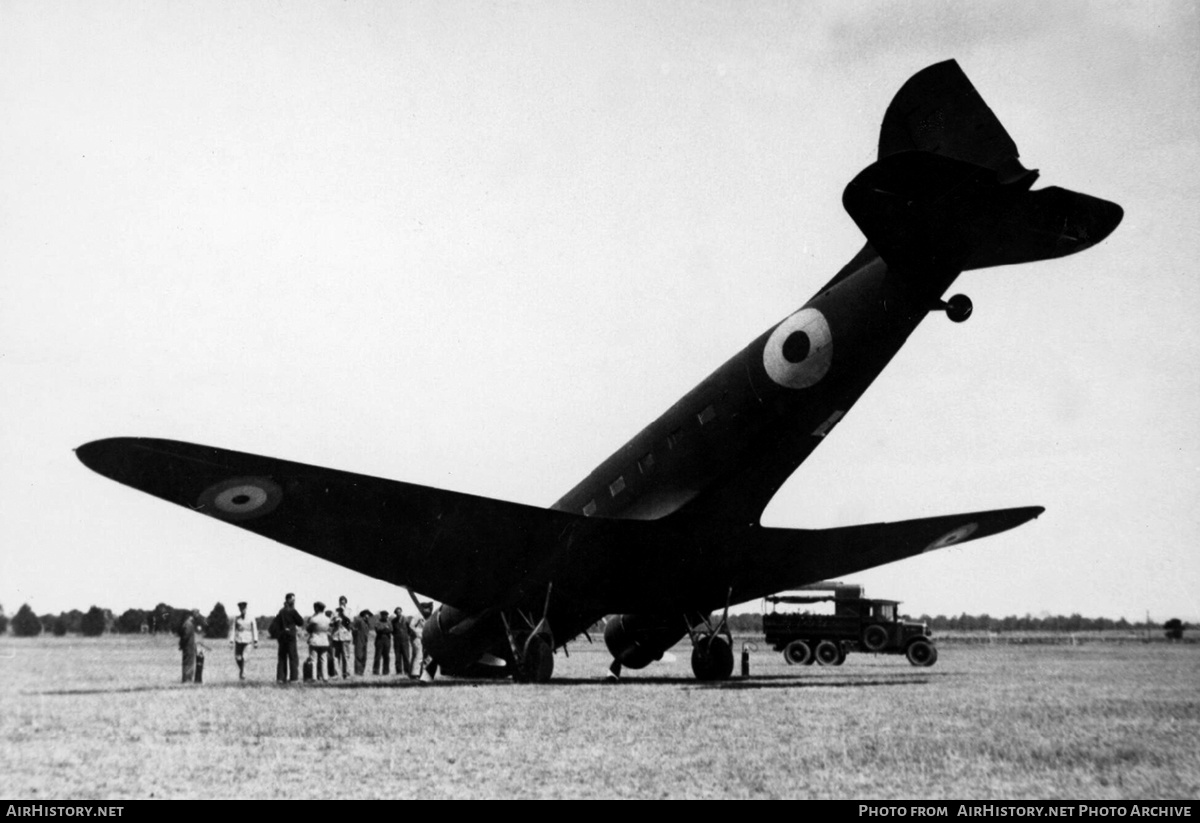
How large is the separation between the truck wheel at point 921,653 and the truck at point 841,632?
110mm

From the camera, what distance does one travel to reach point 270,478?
12.7 meters

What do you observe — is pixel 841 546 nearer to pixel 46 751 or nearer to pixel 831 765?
pixel 831 765

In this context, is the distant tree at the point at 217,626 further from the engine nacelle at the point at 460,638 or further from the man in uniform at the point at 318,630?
the engine nacelle at the point at 460,638

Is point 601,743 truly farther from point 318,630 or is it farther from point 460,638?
point 318,630

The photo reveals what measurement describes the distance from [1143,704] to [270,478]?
10648mm

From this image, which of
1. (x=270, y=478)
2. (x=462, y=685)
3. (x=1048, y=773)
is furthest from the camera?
(x=462, y=685)

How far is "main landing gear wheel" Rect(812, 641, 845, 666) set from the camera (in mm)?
27672

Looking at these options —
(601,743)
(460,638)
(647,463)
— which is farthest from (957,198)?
(460,638)

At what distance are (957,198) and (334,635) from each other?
14499 mm

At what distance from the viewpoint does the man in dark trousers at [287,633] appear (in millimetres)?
18005

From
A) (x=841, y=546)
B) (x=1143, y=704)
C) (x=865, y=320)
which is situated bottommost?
(x=1143, y=704)

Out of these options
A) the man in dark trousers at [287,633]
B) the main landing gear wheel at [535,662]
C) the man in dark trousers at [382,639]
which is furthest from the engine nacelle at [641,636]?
the man in dark trousers at [382,639]

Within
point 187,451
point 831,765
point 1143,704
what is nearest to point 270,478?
point 187,451

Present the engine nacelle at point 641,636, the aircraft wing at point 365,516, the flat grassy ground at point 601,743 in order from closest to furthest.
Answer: the flat grassy ground at point 601,743, the aircraft wing at point 365,516, the engine nacelle at point 641,636
